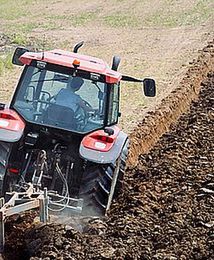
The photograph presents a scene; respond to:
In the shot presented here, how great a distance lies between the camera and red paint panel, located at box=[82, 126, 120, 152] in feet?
26.5

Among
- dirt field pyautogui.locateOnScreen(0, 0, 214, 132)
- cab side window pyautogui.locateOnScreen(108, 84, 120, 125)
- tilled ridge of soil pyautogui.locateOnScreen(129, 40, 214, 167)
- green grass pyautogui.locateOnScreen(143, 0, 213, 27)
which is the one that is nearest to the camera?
cab side window pyautogui.locateOnScreen(108, 84, 120, 125)

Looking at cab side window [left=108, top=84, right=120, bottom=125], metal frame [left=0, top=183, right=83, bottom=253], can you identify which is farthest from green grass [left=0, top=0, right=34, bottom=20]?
metal frame [left=0, top=183, right=83, bottom=253]

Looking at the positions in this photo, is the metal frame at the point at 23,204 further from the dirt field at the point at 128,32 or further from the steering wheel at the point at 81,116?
the dirt field at the point at 128,32

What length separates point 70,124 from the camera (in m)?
8.45

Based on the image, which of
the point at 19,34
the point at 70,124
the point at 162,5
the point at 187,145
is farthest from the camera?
the point at 162,5

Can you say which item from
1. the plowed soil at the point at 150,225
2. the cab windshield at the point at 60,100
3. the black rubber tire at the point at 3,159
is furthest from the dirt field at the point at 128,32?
the black rubber tire at the point at 3,159

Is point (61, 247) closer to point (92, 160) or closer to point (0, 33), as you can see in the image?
point (92, 160)

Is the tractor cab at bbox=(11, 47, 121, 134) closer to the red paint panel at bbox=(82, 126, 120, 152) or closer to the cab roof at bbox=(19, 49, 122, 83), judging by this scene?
the cab roof at bbox=(19, 49, 122, 83)

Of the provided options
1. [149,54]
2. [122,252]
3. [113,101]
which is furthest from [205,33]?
[122,252]

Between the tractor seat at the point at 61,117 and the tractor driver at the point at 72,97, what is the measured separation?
0.08 meters

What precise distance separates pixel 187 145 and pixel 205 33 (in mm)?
13093

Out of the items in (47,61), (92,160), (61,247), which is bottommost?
(61,247)

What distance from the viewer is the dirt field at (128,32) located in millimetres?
16812

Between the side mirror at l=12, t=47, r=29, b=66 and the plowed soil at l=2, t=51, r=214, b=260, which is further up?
the side mirror at l=12, t=47, r=29, b=66
